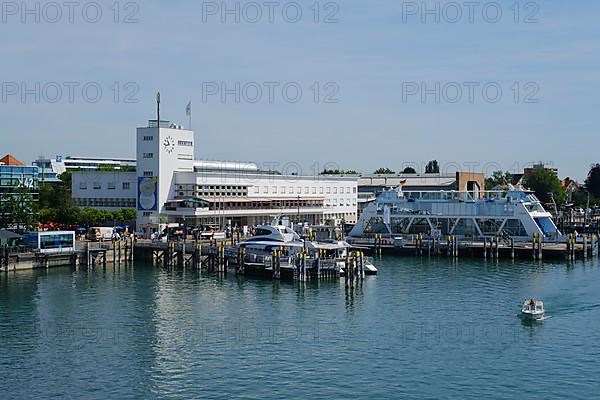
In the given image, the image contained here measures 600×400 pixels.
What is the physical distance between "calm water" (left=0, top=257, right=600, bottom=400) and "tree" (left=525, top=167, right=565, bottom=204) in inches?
3045

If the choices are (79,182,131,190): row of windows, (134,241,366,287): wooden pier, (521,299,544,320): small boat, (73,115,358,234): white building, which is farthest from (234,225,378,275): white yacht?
(79,182,131,190): row of windows

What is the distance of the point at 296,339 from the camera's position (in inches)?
1325

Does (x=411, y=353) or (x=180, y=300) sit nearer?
(x=411, y=353)

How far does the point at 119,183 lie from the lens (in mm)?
82562

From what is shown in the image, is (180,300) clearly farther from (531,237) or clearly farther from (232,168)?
(232,168)

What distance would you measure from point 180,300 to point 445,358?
56.7 feet

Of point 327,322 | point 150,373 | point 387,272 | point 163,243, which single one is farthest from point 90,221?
point 150,373

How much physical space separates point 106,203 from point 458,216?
3534 centimetres

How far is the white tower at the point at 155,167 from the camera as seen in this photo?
77.8 meters

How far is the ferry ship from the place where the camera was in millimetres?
70625

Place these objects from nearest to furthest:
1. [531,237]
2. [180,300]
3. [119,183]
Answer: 1. [180,300]
2. [531,237]
3. [119,183]

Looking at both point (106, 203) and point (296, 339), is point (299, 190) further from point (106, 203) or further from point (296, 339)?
point (296, 339)

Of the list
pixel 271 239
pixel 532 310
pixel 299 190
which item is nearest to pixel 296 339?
pixel 532 310

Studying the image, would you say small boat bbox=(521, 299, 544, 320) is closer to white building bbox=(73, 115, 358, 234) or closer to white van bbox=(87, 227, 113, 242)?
white van bbox=(87, 227, 113, 242)
